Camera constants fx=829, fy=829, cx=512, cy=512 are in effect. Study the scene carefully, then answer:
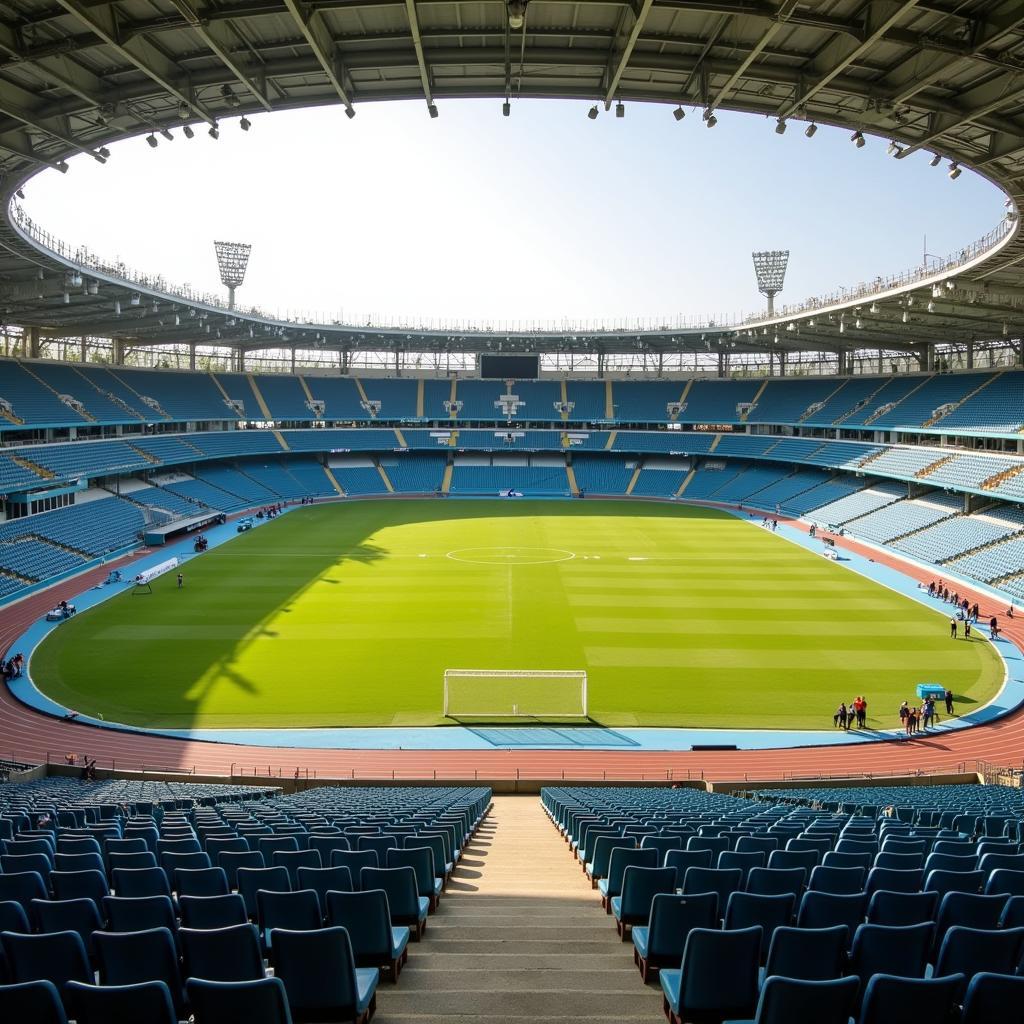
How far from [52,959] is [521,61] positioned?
14.8 m

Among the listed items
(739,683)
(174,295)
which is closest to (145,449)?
(174,295)

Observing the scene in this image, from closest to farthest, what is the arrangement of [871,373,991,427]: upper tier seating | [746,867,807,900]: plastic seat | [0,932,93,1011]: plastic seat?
[0,932,93,1011]: plastic seat < [746,867,807,900]: plastic seat < [871,373,991,427]: upper tier seating

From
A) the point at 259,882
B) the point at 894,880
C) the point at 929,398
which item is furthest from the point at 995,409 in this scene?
the point at 259,882

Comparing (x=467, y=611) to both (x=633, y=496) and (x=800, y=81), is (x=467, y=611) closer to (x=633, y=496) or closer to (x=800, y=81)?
(x=800, y=81)

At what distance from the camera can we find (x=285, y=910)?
235 inches

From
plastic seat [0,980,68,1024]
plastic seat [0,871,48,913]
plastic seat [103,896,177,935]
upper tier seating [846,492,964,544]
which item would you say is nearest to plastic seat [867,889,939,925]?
plastic seat [103,896,177,935]

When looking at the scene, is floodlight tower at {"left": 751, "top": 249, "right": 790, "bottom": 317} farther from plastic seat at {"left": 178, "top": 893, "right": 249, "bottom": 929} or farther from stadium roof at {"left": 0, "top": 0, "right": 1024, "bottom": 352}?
plastic seat at {"left": 178, "top": 893, "right": 249, "bottom": 929}

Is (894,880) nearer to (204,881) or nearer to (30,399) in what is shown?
(204,881)

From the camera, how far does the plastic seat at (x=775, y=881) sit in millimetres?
6750

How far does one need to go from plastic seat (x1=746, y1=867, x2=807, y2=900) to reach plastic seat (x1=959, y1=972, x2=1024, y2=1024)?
2.59m

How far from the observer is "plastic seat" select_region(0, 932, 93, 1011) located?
4766 mm

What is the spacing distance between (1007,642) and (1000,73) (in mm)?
24423

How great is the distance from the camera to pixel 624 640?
109 ft

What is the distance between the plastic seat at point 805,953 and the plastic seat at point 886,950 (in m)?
0.26
